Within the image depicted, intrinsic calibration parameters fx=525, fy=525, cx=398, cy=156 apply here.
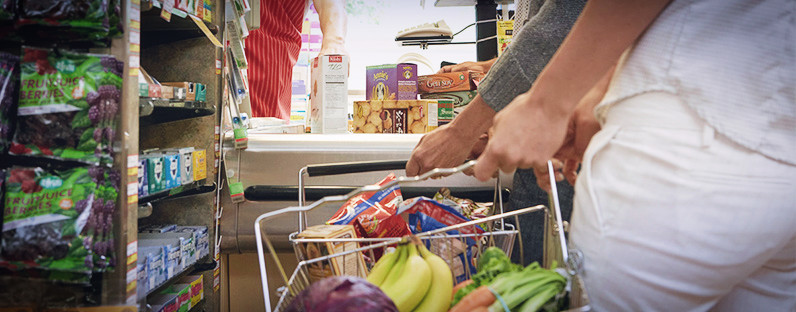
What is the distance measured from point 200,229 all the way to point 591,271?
1439mm

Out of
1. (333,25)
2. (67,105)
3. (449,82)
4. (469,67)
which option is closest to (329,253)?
(67,105)

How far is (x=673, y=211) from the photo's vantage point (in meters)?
0.61

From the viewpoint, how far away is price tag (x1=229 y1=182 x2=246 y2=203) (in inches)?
72.1

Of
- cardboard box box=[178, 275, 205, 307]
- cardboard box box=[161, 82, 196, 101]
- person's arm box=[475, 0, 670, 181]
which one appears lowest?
cardboard box box=[178, 275, 205, 307]

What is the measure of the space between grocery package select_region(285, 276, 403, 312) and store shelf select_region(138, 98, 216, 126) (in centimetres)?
89

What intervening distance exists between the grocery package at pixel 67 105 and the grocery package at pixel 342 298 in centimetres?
65

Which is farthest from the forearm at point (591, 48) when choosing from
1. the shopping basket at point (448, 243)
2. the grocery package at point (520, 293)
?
the grocery package at point (520, 293)

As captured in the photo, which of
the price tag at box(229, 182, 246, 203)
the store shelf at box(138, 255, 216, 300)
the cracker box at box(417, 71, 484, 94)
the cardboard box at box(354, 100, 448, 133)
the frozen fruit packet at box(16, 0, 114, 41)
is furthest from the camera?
the cracker box at box(417, 71, 484, 94)

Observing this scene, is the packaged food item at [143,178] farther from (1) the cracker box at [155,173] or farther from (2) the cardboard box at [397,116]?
(2) the cardboard box at [397,116]

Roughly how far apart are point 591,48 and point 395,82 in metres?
1.66

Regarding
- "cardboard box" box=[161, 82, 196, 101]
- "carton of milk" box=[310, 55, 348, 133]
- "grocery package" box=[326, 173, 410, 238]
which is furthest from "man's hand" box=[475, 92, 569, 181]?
"carton of milk" box=[310, 55, 348, 133]

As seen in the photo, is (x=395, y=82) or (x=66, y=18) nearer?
(x=66, y=18)

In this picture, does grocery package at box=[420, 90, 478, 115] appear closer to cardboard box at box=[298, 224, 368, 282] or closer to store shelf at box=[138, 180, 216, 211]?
store shelf at box=[138, 180, 216, 211]

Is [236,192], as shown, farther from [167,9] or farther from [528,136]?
[528,136]
